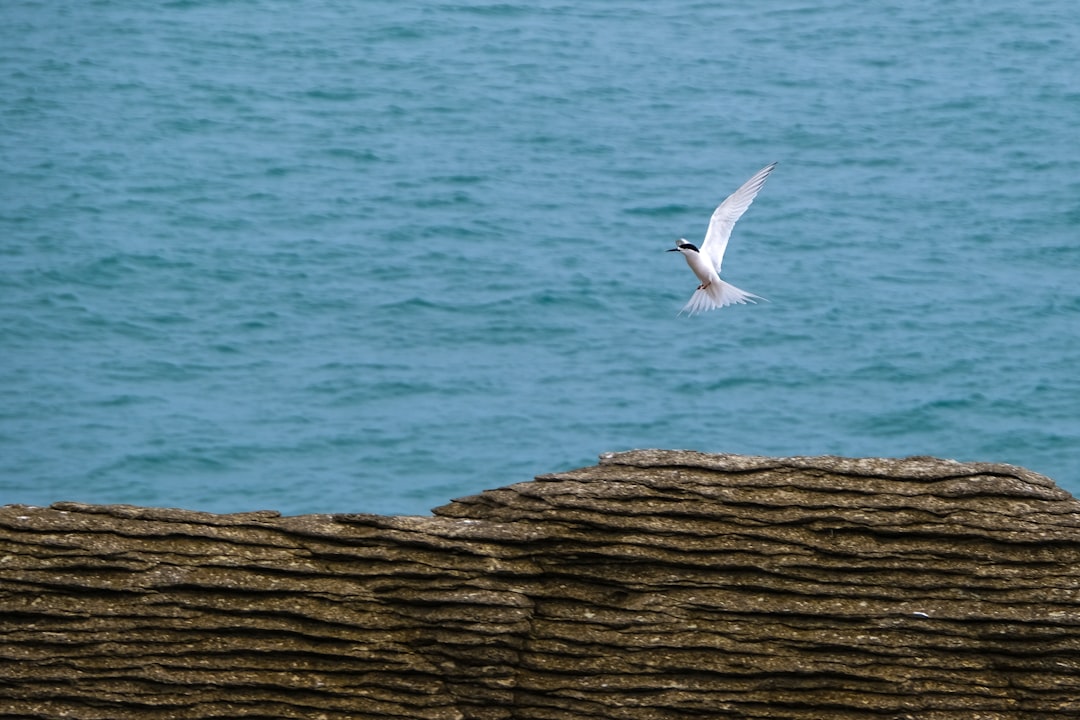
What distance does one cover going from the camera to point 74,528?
8.70 m

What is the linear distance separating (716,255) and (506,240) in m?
18.6

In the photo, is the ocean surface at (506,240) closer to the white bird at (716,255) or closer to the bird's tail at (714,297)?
the white bird at (716,255)

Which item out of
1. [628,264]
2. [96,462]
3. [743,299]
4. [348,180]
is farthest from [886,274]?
[743,299]

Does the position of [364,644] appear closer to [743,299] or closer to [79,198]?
[743,299]

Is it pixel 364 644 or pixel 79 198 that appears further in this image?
pixel 79 198

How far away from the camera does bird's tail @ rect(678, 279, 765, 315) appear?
12.7 meters

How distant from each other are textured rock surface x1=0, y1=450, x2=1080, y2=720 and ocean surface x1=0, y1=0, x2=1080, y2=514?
14989 mm

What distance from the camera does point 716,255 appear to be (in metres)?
13.7

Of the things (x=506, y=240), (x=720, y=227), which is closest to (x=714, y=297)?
(x=720, y=227)

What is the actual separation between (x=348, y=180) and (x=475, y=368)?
27.5 ft

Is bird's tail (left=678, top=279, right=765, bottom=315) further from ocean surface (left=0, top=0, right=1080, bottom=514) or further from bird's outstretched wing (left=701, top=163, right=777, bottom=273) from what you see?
ocean surface (left=0, top=0, right=1080, bottom=514)

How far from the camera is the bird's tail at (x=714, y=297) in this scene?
1273 cm

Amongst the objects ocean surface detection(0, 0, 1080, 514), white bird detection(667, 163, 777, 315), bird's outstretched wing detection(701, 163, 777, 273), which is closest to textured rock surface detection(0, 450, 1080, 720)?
white bird detection(667, 163, 777, 315)

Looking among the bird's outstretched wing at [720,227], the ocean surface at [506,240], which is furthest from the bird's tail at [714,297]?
the ocean surface at [506,240]
